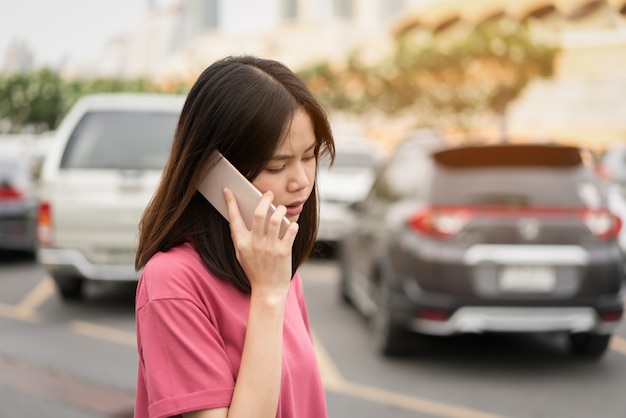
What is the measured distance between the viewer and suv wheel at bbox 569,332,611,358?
20.4 feet

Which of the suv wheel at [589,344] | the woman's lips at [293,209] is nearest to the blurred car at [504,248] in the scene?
the suv wheel at [589,344]

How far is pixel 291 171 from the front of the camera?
1.63m

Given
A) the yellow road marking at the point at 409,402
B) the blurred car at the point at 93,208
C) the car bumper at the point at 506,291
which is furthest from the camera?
the blurred car at the point at 93,208

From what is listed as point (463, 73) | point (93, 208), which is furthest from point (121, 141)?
point (463, 73)

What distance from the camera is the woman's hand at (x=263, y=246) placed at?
4.86 ft

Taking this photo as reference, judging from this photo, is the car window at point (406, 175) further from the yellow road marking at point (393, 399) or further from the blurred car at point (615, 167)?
the blurred car at point (615, 167)

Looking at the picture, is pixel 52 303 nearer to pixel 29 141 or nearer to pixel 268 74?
pixel 29 141

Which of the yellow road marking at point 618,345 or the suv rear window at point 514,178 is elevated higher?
the suv rear window at point 514,178

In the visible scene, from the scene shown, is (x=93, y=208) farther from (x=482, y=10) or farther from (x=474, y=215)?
(x=482, y=10)

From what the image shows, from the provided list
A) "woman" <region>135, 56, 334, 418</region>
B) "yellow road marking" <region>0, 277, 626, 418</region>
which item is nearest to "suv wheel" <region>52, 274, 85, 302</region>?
"yellow road marking" <region>0, 277, 626, 418</region>

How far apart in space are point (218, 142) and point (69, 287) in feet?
24.2

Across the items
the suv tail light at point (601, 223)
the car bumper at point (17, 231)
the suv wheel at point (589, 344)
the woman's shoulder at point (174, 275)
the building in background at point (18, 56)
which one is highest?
the building in background at point (18, 56)

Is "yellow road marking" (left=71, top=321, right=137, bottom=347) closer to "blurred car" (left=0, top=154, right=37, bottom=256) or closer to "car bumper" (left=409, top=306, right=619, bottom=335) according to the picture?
"car bumper" (left=409, top=306, right=619, bottom=335)

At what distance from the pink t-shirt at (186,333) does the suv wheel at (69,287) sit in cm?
706
